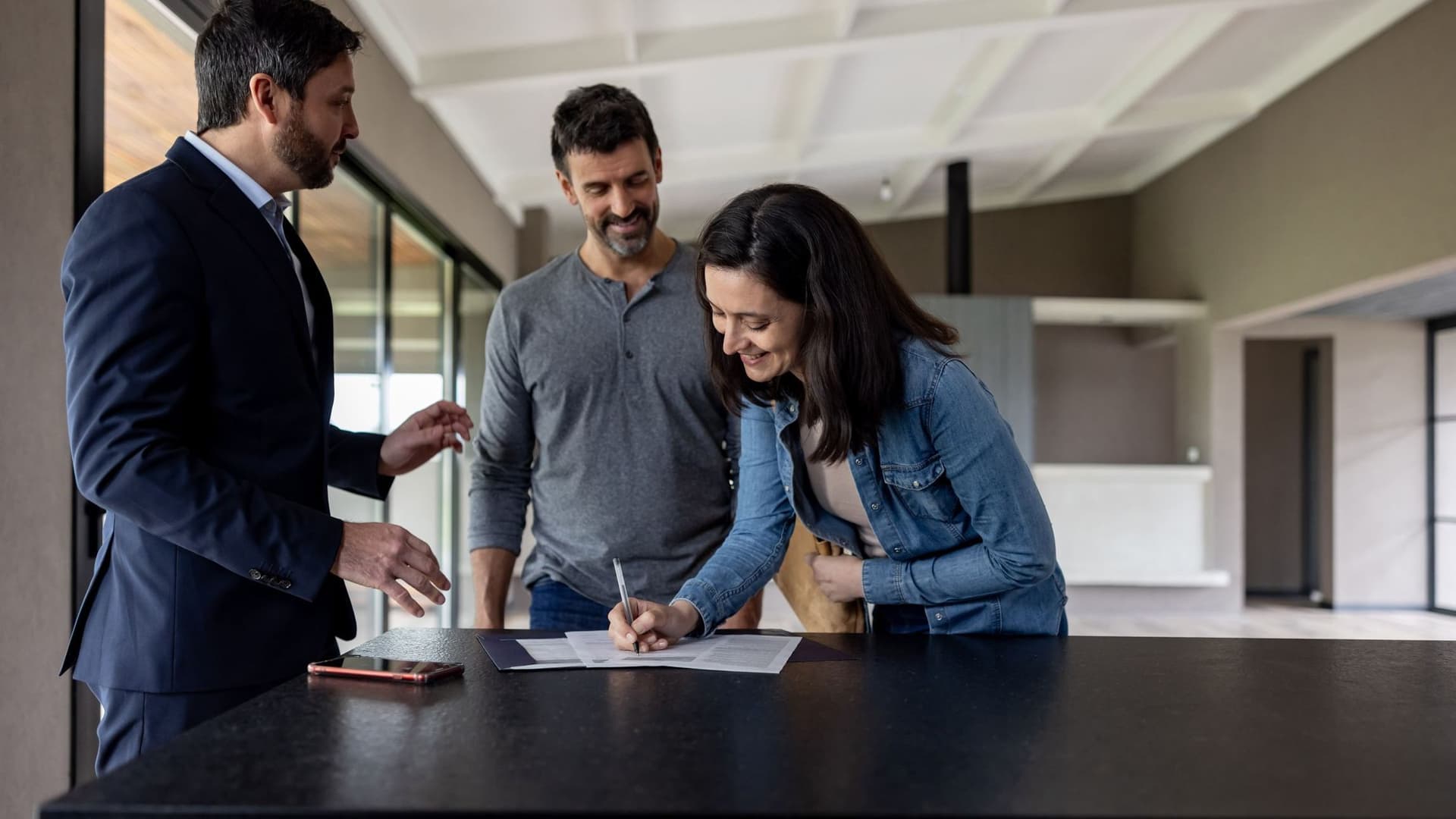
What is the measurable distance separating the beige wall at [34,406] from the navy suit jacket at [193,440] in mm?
656

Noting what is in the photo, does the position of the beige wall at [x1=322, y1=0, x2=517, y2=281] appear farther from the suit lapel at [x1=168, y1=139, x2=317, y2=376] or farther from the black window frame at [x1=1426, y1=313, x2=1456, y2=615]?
the black window frame at [x1=1426, y1=313, x2=1456, y2=615]

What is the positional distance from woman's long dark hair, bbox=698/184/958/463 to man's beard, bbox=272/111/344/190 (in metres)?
0.54

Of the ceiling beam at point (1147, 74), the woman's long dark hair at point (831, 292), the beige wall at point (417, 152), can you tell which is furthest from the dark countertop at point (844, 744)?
the ceiling beam at point (1147, 74)

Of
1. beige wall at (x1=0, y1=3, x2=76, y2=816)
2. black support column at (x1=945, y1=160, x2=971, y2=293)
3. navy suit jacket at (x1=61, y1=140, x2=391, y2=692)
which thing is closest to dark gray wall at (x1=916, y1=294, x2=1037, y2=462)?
black support column at (x1=945, y1=160, x2=971, y2=293)

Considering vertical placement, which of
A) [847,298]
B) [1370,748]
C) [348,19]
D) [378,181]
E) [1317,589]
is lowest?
[1317,589]

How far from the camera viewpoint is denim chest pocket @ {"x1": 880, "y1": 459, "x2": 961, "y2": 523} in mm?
1619

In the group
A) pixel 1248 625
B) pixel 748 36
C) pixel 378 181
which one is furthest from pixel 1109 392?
pixel 378 181

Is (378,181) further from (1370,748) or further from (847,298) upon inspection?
(1370,748)

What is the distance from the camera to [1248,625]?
26.0ft

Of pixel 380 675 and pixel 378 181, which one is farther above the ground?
pixel 378 181

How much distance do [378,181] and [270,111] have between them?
3.41m

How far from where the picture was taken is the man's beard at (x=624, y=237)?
2.15m

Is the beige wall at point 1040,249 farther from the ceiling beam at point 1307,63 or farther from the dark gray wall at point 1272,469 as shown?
the dark gray wall at point 1272,469

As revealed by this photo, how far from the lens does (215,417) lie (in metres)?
1.40
